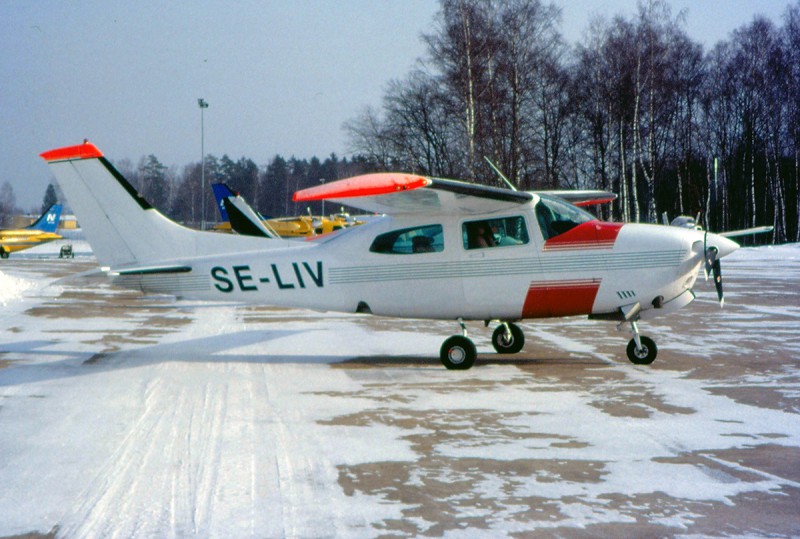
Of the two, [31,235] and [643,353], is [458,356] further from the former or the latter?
[31,235]

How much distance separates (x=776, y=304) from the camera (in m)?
18.2

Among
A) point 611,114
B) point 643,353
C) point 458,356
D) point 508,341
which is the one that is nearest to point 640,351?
point 643,353

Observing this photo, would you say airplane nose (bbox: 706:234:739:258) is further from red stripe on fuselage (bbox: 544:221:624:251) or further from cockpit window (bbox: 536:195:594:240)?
cockpit window (bbox: 536:195:594:240)

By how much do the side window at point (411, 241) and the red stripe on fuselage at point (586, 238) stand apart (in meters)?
1.34

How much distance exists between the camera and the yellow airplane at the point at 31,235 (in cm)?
5000

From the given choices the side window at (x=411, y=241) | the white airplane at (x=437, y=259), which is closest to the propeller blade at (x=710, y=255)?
the white airplane at (x=437, y=259)

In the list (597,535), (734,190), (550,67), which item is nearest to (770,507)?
(597,535)

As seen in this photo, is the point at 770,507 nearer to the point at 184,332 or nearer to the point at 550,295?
the point at 550,295

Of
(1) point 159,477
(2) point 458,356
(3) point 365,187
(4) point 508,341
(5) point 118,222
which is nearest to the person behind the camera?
(1) point 159,477

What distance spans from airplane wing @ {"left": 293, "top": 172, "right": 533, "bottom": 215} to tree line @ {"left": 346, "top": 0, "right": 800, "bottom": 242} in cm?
2111

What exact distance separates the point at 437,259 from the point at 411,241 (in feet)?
1.37

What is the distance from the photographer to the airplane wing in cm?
877

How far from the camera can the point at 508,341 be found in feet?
37.9

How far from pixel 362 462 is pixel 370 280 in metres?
4.85
